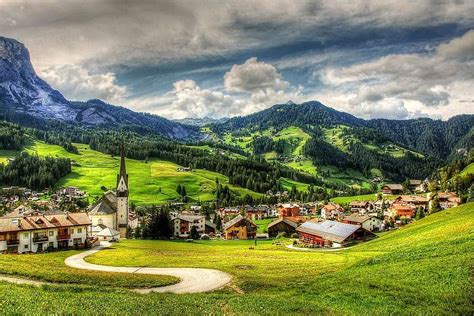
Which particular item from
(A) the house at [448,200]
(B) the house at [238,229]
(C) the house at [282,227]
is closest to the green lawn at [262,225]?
(C) the house at [282,227]

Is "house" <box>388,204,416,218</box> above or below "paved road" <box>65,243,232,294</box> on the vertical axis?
above

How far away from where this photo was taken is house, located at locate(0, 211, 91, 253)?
234ft

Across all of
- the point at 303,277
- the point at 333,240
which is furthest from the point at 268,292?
the point at 333,240

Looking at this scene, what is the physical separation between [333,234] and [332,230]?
10.3 feet

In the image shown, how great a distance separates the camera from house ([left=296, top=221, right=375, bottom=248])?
94.9 metres

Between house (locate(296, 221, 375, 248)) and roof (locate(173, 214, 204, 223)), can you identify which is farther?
roof (locate(173, 214, 204, 223))

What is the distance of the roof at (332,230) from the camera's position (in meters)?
95.6

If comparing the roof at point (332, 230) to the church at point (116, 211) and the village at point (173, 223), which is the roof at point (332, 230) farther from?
the church at point (116, 211)

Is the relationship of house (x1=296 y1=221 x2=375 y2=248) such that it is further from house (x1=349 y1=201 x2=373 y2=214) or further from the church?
house (x1=349 y1=201 x2=373 y2=214)

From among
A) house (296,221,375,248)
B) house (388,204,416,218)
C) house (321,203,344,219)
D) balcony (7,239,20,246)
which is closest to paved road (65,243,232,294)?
balcony (7,239,20,246)

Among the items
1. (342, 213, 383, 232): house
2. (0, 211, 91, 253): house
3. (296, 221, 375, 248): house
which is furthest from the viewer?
(342, 213, 383, 232): house

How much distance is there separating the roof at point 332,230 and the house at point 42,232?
188 feet

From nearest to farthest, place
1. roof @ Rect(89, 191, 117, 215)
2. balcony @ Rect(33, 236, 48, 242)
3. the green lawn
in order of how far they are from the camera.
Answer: balcony @ Rect(33, 236, 48, 242)
roof @ Rect(89, 191, 117, 215)
the green lawn

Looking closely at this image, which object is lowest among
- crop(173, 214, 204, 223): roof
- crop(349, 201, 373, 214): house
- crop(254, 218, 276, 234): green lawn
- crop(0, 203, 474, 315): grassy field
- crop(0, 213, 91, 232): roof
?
crop(254, 218, 276, 234): green lawn
